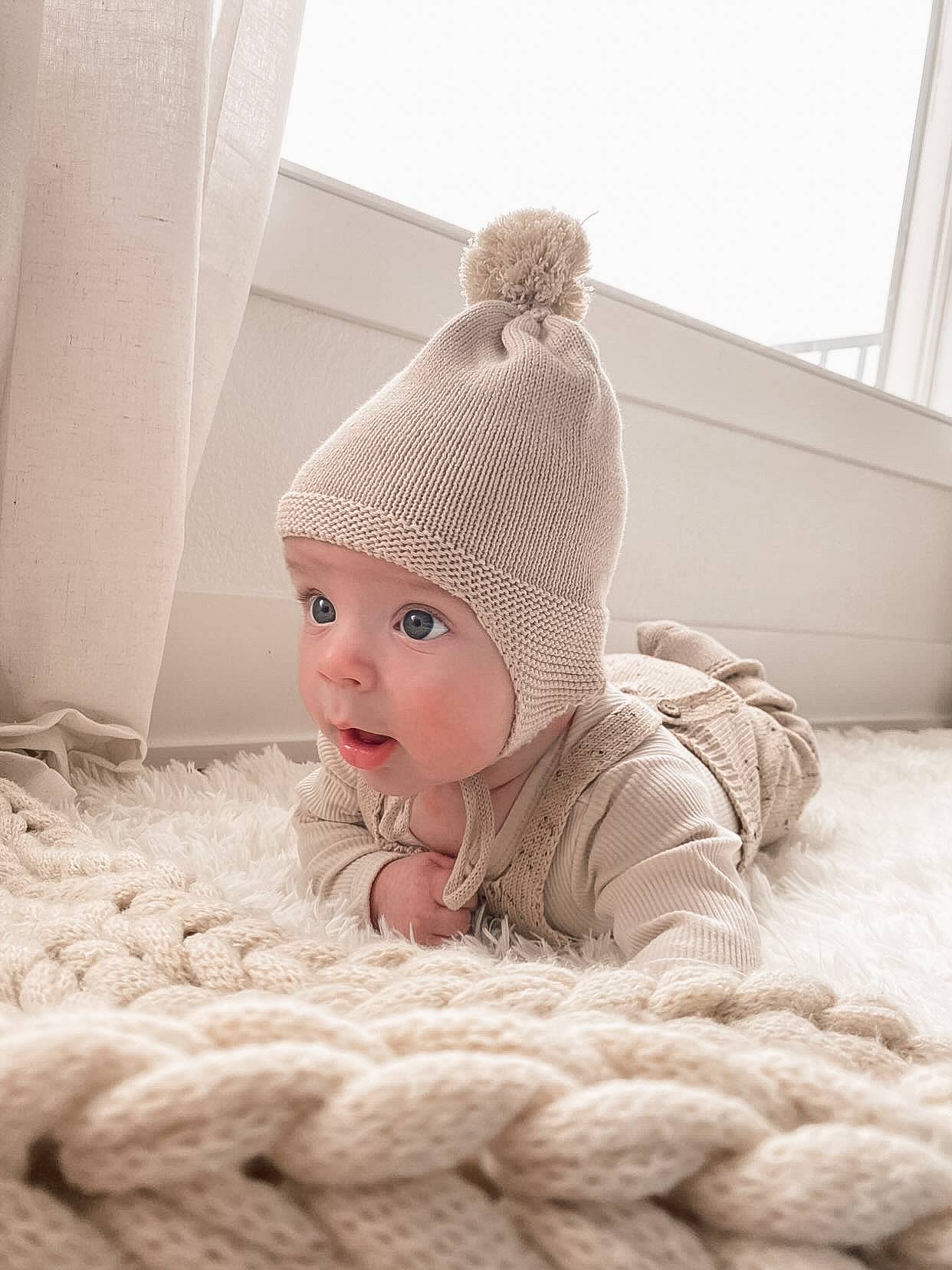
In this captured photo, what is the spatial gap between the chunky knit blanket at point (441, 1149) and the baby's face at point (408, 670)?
0.36 m

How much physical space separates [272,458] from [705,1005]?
3.08 feet

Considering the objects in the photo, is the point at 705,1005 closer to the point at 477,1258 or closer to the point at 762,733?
the point at 477,1258

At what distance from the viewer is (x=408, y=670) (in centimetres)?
65

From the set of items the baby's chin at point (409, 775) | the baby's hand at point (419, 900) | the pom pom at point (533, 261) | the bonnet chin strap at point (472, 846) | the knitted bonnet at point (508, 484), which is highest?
the pom pom at point (533, 261)

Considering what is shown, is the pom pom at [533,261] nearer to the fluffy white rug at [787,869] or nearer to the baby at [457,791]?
the baby at [457,791]

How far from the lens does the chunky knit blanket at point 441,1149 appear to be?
25 centimetres

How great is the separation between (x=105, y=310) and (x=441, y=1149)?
81 cm

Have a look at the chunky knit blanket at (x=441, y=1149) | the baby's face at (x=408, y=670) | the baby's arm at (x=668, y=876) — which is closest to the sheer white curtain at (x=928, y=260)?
the baby's arm at (x=668, y=876)

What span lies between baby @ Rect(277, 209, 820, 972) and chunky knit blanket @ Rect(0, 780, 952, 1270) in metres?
0.33

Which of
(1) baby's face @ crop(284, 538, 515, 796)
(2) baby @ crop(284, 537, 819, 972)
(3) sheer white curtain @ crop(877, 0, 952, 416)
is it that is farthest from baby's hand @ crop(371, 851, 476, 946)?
(3) sheer white curtain @ crop(877, 0, 952, 416)

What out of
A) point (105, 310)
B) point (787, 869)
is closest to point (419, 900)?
point (787, 869)

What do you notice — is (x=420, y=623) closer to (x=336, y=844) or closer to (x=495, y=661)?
(x=495, y=661)

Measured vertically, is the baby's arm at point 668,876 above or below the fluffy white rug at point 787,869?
above

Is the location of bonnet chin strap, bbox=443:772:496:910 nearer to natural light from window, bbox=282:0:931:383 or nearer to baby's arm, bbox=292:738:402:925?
baby's arm, bbox=292:738:402:925
